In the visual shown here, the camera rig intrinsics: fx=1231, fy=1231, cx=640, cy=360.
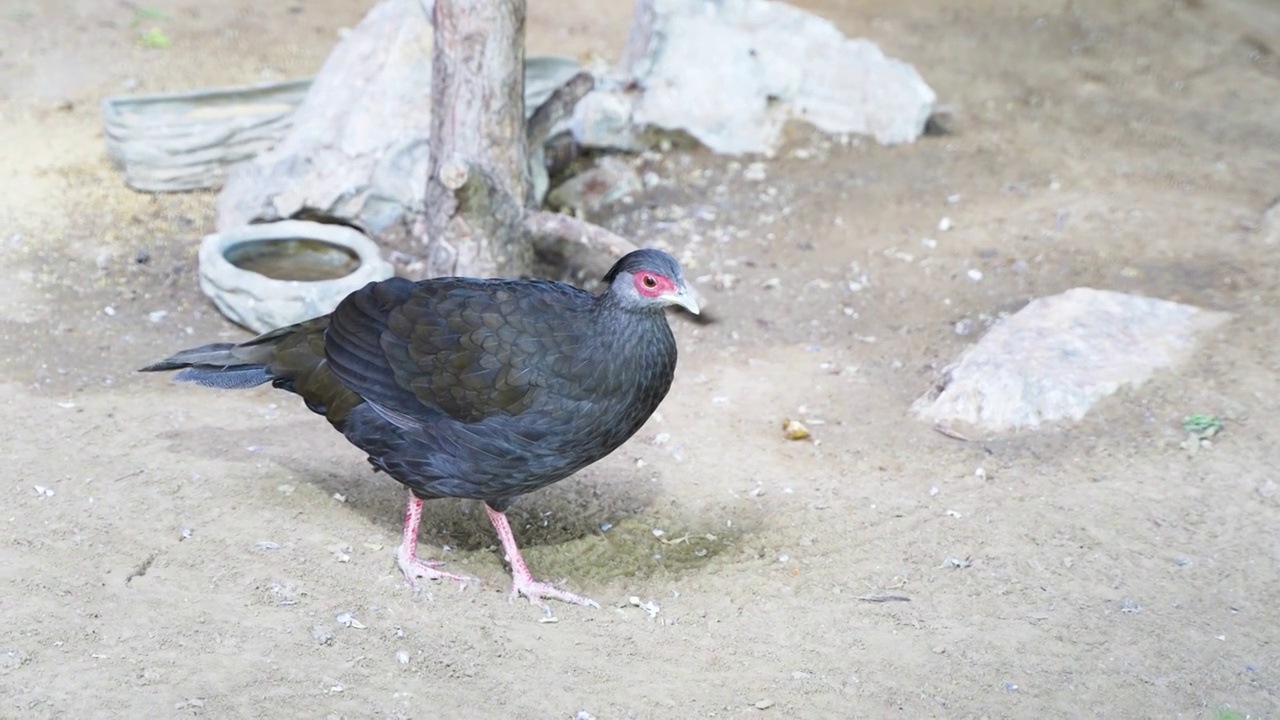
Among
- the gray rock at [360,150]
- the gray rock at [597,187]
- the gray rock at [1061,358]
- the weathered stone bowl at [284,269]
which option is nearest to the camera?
the gray rock at [1061,358]

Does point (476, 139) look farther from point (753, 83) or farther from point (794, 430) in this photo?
point (753, 83)

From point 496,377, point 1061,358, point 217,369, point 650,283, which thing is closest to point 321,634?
point 496,377

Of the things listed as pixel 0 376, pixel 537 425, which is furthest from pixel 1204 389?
pixel 0 376

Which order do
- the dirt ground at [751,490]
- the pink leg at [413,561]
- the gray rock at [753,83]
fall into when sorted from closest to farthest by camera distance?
the dirt ground at [751,490], the pink leg at [413,561], the gray rock at [753,83]

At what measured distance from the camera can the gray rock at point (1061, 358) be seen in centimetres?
532

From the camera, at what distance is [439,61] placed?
19.7ft

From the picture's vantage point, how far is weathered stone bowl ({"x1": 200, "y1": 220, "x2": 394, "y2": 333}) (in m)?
5.75

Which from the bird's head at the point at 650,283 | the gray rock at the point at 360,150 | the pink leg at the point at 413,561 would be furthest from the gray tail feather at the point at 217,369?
the gray rock at the point at 360,150

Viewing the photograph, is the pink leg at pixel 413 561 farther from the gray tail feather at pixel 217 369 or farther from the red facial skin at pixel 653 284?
the red facial skin at pixel 653 284

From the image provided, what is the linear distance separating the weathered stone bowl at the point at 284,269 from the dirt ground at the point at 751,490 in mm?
393

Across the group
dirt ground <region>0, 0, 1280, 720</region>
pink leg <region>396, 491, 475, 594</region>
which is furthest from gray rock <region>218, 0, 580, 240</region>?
pink leg <region>396, 491, 475, 594</region>

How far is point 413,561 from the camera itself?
4.26 m

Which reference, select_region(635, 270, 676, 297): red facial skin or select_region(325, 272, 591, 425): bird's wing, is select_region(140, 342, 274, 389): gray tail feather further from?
select_region(635, 270, 676, 297): red facial skin

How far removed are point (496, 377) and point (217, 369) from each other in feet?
3.89
